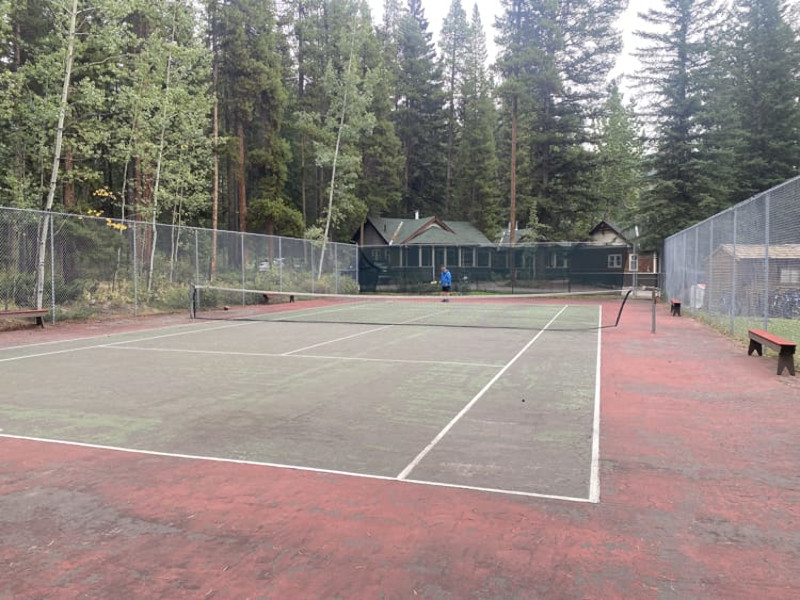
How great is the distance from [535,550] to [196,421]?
3.87 metres

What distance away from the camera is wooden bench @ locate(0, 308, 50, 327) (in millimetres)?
13578

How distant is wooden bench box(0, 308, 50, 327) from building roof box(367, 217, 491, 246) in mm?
30388

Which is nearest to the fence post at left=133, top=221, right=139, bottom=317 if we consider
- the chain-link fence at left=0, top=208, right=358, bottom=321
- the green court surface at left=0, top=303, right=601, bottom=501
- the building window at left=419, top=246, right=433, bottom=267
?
the chain-link fence at left=0, top=208, right=358, bottom=321

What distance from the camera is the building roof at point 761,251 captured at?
9.27 metres

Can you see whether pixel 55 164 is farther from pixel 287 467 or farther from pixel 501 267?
pixel 501 267

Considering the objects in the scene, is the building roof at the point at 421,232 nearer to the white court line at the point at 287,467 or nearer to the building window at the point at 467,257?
the building window at the point at 467,257

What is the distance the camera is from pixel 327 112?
38875mm

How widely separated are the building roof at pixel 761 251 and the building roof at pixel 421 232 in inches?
1236

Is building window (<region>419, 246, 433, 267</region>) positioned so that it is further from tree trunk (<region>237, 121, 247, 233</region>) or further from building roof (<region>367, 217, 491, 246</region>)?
tree trunk (<region>237, 121, 247, 233</region>)

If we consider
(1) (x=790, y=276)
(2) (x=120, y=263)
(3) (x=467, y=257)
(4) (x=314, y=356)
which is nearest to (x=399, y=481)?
(4) (x=314, y=356)

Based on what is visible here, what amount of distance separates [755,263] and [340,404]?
28.0 feet

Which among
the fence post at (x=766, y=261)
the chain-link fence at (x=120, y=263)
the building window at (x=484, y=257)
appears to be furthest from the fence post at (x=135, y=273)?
the building window at (x=484, y=257)

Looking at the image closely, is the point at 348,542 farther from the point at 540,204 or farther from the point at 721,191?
the point at 540,204

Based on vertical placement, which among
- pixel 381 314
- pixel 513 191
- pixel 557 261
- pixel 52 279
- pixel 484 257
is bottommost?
pixel 381 314
